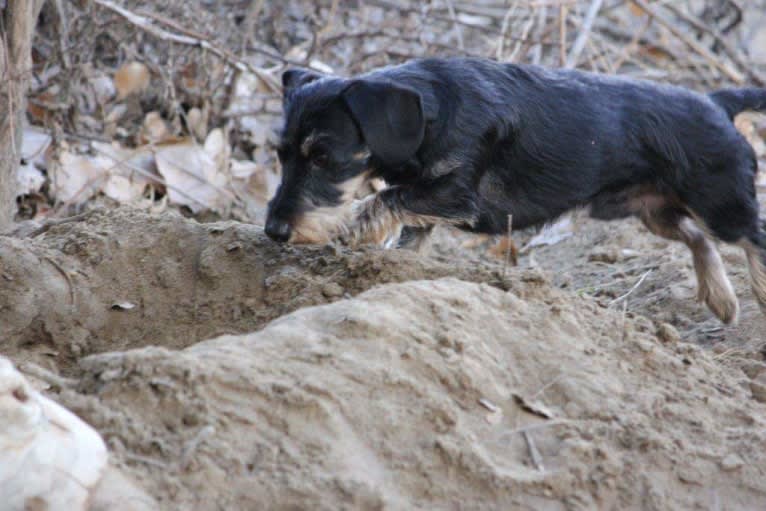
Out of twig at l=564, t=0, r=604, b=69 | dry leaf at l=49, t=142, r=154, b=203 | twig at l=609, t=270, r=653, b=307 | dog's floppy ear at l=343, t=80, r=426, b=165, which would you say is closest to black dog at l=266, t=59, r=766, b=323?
dog's floppy ear at l=343, t=80, r=426, b=165

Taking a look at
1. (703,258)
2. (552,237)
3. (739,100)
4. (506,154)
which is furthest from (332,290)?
(552,237)

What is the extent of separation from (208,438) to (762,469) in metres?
1.94

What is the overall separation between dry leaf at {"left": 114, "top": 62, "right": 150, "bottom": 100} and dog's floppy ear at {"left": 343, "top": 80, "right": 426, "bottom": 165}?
146 inches

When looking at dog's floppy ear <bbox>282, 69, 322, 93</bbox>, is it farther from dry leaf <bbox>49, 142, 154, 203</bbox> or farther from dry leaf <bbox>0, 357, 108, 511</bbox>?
dry leaf <bbox>0, 357, 108, 511</bbox>

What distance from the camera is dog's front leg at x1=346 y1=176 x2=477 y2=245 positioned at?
194 inches

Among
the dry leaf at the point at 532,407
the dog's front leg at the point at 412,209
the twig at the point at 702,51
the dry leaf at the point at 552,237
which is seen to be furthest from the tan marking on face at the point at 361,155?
the twig at the point at 702,51

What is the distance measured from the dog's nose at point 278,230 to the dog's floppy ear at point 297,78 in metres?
0.87

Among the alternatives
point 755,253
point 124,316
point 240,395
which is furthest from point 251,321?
point 755,253

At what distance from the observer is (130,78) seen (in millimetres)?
7957

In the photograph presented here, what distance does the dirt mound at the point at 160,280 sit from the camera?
4379 mm

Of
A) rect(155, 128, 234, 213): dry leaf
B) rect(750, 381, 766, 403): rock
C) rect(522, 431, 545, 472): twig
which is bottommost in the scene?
rect(155, 128, 234, 213): dry leaf

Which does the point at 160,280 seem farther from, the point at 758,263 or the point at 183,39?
the point at 758,263

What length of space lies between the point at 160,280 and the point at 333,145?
3.26ft

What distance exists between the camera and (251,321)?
4383 millimetres
